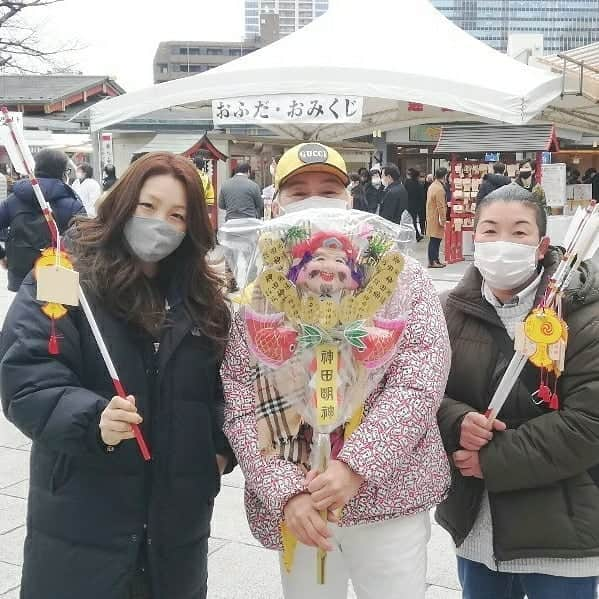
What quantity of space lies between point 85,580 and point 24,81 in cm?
2612

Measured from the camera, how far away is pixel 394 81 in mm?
6121

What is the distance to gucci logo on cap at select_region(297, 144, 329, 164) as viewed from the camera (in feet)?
6.77

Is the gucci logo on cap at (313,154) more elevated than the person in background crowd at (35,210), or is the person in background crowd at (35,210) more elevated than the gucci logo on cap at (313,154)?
the gucci logo on cap at (313,154)

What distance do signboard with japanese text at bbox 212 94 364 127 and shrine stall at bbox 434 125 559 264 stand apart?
6.24 meters

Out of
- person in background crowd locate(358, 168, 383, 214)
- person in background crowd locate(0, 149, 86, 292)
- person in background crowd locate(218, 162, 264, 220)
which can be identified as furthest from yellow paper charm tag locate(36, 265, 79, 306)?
person in background crowd locate(358, 168, 383, 214)

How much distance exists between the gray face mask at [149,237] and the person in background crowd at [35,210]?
362 cm

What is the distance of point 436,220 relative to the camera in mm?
12188

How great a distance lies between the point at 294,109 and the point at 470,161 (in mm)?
7120

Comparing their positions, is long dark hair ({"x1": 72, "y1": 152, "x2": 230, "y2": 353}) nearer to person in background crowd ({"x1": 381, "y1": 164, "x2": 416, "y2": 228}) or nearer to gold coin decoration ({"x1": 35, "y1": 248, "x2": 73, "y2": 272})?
gold coin decoration ({"x1": 35, "y1": 248, "x2": 73, "y2": 272})

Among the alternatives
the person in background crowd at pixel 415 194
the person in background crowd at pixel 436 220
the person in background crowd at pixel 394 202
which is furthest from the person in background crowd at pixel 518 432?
the person in background crowd at pixel 415 194

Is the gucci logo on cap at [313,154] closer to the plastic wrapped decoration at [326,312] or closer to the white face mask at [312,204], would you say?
the white face mask at [312,204]

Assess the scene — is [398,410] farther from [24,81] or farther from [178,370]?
[24,81]

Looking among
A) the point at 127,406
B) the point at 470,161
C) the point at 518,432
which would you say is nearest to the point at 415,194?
the point at 470,161

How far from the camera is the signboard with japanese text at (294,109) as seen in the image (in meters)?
6.42
